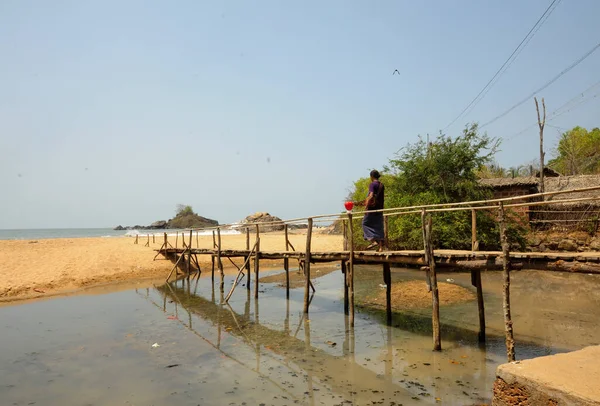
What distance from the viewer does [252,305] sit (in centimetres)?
1409

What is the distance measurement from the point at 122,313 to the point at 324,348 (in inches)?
298

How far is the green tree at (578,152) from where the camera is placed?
34469mm

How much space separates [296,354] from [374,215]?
4027 millimetres

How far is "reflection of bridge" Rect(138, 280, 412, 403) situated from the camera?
675 cm

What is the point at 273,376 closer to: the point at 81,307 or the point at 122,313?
the point at 122,313

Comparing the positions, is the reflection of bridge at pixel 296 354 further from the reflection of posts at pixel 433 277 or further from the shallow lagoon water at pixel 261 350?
the reflection of posts at pixel 433 277

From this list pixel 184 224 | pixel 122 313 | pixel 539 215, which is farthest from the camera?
pixel 184 224

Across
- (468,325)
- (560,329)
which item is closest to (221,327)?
(468,325)

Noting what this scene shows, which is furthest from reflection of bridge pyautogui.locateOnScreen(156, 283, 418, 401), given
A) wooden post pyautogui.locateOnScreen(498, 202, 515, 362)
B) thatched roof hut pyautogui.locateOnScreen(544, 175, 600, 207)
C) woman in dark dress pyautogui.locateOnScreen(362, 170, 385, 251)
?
thatched roof hut pyautogui.locateOnScreen(544, 175, 600, 207)

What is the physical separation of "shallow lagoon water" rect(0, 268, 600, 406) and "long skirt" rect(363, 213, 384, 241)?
2.48 meters

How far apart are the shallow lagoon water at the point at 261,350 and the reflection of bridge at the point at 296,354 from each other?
33 millimetres

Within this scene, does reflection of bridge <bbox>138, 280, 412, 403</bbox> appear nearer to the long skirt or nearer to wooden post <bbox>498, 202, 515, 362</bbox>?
wooden post <bbox>498, 202, 515, 362</bbox>

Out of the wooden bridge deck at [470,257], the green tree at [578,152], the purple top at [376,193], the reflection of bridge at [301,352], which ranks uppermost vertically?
the green tree at [578,152]

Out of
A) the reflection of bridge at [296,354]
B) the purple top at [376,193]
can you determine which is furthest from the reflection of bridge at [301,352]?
the purple top at [376,193]
